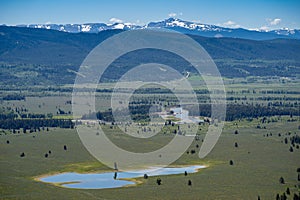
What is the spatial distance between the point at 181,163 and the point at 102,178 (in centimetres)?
1260

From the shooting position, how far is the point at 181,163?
3255 inches

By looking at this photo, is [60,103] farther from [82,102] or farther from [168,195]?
[168,195]

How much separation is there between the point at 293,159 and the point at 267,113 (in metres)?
56.9

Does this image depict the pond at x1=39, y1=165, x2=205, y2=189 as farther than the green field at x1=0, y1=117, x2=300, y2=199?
Yes

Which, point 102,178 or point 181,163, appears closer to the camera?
point 102,178

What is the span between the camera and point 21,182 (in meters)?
69.2

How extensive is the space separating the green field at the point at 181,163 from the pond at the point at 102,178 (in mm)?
1920

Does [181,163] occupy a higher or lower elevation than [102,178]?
higher

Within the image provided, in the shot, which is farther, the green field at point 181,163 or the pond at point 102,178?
the pond at point 102,178

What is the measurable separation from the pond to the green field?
1.92m

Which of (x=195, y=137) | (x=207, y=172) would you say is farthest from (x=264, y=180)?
(x=195, y=137)

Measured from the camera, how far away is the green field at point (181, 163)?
210 feet

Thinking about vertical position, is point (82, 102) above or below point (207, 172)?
above

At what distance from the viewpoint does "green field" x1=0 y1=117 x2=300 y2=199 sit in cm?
6406
